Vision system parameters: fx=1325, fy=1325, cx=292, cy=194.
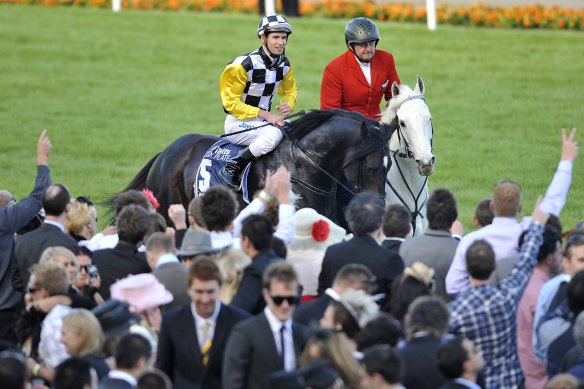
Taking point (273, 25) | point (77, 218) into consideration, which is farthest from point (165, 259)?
point (273, 25)

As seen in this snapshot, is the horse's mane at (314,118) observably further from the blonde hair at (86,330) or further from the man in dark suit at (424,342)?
the blonde hair at (86,330)

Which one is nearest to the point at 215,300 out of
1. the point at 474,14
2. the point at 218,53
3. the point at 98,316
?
the point at 98,316

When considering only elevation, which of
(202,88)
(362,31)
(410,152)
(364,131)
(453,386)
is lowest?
(202,88)

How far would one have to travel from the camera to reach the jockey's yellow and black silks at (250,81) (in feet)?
39.4

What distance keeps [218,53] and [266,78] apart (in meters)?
14.8

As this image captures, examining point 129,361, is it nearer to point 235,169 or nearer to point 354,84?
point 235,169

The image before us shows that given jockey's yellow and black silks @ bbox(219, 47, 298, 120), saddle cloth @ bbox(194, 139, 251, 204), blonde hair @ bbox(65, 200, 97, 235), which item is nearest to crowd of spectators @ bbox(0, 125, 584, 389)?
blonde hair @ bbox(65, 200, 97, 235)

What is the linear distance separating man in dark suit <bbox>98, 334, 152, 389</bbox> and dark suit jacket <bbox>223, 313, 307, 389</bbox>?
0.50 m

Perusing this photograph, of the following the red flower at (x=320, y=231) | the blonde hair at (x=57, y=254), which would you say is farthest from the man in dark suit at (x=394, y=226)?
the blonde hair at (x=57, y=254)

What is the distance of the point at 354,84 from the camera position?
12.5 meters

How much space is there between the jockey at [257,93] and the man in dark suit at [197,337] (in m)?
4.28

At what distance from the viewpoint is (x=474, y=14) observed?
28250mm

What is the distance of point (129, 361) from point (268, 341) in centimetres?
80

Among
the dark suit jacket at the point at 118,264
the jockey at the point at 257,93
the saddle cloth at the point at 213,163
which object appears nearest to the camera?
the dark suit jacket at the point at 118,264
